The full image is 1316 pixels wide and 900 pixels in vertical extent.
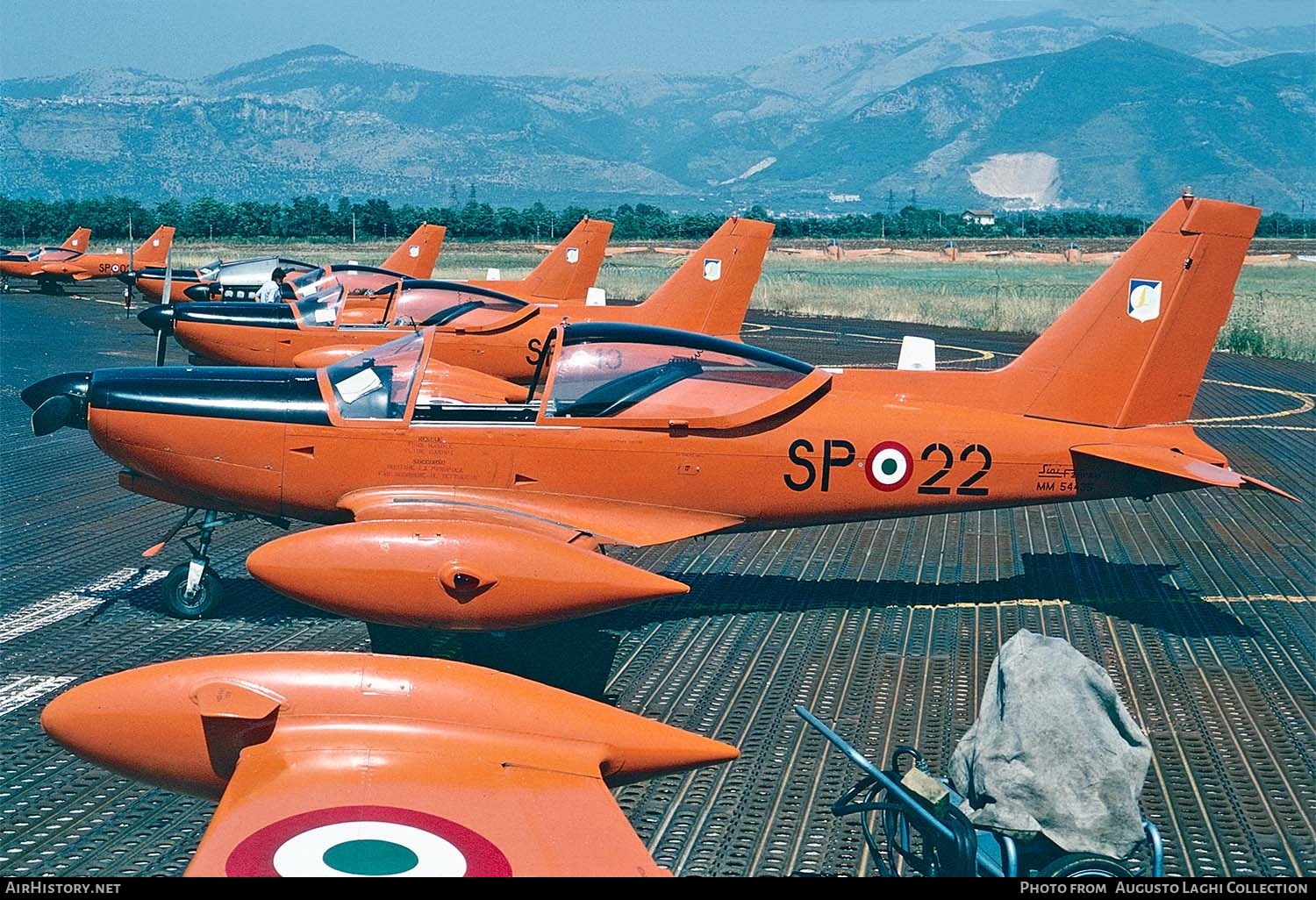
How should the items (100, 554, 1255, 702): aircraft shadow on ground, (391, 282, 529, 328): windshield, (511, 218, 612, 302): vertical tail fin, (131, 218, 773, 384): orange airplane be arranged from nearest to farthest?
(100, 554, 1255, 702): aircraft shadow on ground, (131, 218, 773, 384): orange airplane, (391, 282, 529, 328): windshield, (511, 218, 612, 302): vertical tail fin

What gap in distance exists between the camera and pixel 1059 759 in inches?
191

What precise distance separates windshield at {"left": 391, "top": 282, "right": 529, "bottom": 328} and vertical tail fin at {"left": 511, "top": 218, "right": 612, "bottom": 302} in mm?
5467

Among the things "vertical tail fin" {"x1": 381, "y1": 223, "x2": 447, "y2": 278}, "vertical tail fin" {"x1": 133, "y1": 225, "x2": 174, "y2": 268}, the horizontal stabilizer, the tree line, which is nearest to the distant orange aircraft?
A: "vertical tail fin" {"x1": 381, "y1": 223, "x2": 447, "y2": 278}

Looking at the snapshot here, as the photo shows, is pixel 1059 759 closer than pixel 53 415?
Yes

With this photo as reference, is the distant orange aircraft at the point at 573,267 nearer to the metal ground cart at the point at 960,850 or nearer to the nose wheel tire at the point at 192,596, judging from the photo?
the nose wheel tire at the point at 192,596

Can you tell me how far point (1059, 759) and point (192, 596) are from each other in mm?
6360

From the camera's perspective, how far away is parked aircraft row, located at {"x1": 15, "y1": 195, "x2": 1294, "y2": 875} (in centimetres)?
498

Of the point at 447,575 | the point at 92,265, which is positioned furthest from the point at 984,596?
the point at 92,265

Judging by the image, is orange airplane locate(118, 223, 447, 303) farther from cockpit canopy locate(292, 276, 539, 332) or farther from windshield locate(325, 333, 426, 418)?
windshield locate(325, 333, 426, 418)

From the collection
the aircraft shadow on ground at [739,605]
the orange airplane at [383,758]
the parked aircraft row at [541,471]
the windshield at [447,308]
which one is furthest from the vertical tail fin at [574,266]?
the orange airplane at [383,758]

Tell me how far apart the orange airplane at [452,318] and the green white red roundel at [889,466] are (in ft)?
25.4

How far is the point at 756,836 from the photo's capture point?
18.8 feet

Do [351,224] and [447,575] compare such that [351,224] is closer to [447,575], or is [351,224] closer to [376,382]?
[376,382]
